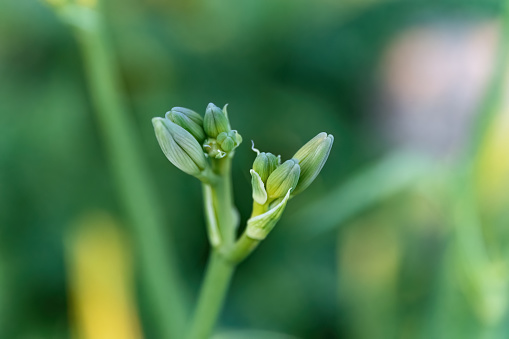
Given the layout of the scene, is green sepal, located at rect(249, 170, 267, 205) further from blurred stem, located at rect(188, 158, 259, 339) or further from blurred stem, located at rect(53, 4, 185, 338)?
blurred stem, located at rect(53, 4, 185, 338)

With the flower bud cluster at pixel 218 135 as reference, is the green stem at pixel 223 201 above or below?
below

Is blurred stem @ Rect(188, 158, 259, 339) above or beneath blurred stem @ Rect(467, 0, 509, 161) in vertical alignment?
beneath

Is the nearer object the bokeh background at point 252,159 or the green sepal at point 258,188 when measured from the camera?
the green sepal at point 258,188

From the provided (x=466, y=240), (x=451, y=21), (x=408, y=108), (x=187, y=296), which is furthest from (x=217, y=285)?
(x=451, y=21)

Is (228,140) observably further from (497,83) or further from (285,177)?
(497,83)

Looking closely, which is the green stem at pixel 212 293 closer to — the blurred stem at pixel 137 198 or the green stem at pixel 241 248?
the green stem at pixel 241 248

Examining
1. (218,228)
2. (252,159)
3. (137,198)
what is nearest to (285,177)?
(218,228)

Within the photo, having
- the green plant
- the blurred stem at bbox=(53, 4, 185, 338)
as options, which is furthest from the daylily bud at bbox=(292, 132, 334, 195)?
the blurred stem at bbox=(53, 4, 185, 338)

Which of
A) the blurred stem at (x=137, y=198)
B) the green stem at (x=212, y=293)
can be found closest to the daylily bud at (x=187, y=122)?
the green stem at (x=212, y=293)

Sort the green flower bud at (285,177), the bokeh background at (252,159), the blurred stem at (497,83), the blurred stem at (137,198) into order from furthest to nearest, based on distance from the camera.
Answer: the bokeh background at (252,159) → the blurred stem at (137,198) → the blurred stem at (497,83) → the green flower bud at (285,177)
